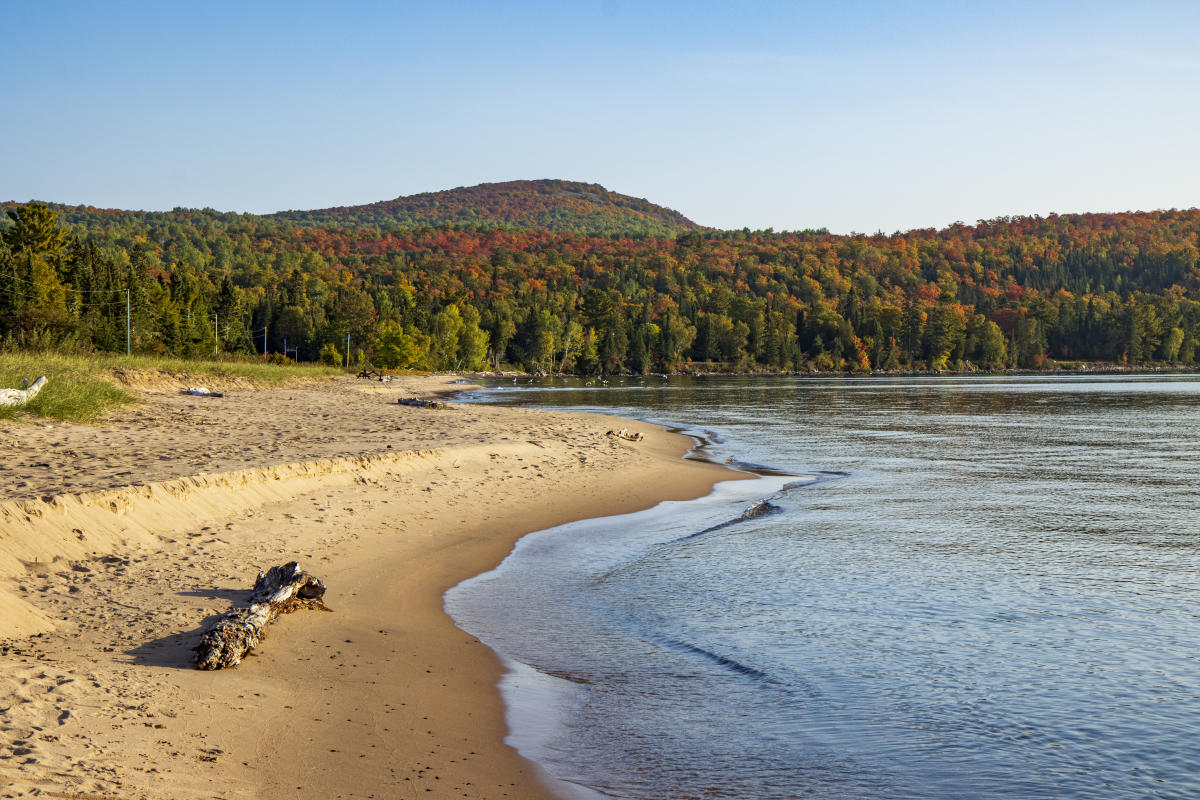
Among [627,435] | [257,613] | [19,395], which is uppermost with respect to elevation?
[19,395]

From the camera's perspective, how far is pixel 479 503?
2156 cm

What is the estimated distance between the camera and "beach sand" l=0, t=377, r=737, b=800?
6969 mm

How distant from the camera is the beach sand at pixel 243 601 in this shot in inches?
274

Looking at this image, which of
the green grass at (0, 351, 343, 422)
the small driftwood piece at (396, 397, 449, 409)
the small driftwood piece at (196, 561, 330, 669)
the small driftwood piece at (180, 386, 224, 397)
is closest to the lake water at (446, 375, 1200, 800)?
the small driftwood piece at (196, 561, 330, 669)

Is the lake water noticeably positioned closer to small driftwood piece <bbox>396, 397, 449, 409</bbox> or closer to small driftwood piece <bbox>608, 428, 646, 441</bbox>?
small driftwood piece <bbox>608, 428, 646, 441</bbox>

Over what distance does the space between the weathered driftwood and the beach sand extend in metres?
1.56

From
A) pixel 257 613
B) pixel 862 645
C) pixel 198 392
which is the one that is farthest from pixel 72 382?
pixel 862 645

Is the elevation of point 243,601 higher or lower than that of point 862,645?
higher

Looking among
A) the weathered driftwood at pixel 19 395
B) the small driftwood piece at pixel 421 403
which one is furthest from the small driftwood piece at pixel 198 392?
the weathered driftwood at pixel 19 395

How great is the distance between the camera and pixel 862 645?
11.7 metres

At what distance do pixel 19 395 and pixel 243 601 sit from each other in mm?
14313

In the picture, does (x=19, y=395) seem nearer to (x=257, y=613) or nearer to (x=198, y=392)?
(x=257, y=613)


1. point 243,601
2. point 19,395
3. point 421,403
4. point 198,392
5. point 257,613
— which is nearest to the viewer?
point 257,613

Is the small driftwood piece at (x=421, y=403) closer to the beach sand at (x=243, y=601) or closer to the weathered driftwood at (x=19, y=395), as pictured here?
the beach sand at (x=243, y=601)
